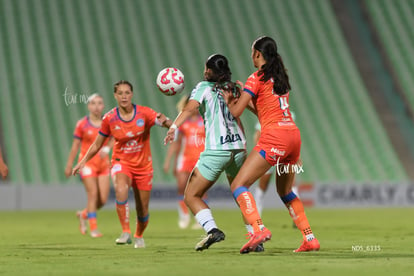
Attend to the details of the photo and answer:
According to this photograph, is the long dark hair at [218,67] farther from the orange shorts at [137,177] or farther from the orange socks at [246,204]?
the orange shorts at [137,177]

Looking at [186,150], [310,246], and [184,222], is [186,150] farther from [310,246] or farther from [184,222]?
[310,246]

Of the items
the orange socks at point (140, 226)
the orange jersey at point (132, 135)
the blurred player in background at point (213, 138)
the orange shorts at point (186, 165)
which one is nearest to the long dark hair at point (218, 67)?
the blurred player in background at point (213, 138)

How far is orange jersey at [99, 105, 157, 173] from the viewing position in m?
9.87

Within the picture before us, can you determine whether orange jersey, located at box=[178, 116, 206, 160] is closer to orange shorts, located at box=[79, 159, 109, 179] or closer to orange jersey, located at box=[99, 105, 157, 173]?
orange shorts, located at box=[79, 159, 109, 179]

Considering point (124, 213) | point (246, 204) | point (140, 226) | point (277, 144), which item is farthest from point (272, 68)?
point (124, 213)

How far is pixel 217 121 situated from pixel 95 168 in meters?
4.76

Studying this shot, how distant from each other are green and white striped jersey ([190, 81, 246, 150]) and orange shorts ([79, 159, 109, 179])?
456 centimetres

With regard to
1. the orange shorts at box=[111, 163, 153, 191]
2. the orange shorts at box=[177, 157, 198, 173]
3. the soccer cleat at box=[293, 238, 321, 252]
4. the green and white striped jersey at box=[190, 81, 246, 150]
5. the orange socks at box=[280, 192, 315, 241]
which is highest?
the green and white striped jersey at box=[190, 81, 246, 150]

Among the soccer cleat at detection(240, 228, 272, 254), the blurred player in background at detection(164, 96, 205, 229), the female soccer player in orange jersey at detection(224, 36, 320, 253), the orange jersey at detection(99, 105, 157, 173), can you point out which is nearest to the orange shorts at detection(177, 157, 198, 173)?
the blurred player in background at detection(164, 96, 205, 229)

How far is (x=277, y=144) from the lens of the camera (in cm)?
791

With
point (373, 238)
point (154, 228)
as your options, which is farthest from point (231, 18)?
point (373, 238)

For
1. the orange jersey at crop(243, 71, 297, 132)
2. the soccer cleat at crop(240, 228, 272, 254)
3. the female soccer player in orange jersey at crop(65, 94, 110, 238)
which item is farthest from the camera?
the female soccer player in orange jersey at crop(65, 94, 110, 238)

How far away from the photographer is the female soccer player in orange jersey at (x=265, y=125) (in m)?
7.89

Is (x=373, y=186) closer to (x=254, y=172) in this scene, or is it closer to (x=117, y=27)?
(x=117, y=27)
